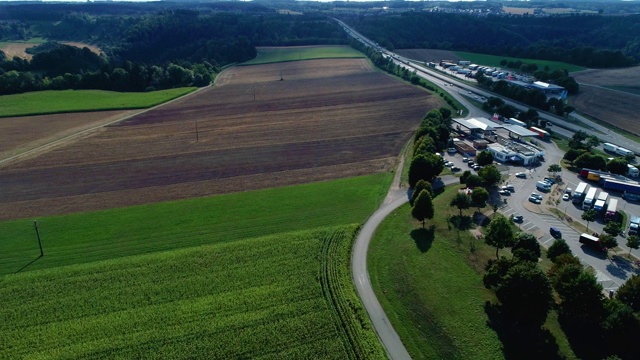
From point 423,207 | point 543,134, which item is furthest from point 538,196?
point 543,134

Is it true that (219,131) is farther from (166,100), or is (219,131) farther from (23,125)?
(23,125)

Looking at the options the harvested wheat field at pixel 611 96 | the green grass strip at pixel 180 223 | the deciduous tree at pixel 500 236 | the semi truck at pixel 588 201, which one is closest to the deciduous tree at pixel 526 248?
the deciduous tree at pixel 500 236

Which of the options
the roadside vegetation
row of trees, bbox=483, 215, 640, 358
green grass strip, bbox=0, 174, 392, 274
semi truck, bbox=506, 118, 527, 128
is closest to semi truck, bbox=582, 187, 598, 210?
the roadside vegetation

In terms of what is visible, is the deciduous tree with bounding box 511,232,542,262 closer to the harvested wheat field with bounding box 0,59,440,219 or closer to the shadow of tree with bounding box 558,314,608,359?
the shadow of tree with bounding box 558,314,608,359

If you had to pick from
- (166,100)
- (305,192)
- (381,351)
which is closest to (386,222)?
(305,192)

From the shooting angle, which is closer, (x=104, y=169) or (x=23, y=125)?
(x=104, y=169)

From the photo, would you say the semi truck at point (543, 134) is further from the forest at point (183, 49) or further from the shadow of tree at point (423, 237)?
the forest at point (183, 49)
